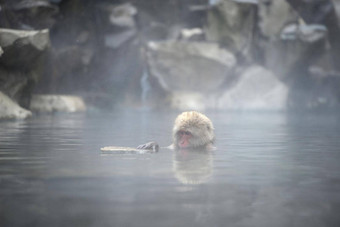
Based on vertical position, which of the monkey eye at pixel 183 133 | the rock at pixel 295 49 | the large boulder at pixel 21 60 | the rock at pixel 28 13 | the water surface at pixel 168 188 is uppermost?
the rock at pixel 28 13

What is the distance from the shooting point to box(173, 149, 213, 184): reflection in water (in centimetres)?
415

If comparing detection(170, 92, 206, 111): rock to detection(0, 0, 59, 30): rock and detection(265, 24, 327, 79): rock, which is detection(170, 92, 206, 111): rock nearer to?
detection(265, 24, 327, 79): rock

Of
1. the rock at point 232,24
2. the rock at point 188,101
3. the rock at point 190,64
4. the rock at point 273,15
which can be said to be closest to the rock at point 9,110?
the rock at point 188,101

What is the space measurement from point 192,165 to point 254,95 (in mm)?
21952

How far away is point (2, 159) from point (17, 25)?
51.6 ft

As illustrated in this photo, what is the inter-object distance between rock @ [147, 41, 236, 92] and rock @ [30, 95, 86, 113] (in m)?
5.81

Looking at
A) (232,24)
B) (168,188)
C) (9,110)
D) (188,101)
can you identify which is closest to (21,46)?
(9,110)

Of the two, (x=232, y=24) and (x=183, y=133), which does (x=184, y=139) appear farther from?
(x=232, y=24)

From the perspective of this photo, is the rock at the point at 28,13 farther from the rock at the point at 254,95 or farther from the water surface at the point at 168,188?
the water surface at the point at 168,188

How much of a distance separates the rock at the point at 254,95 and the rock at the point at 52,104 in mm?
8179

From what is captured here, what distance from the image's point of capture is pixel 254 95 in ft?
86.8

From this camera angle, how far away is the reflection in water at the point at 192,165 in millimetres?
4154

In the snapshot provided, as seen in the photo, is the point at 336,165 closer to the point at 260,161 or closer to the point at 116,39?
the point at 260,161

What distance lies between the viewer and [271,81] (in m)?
26.2
